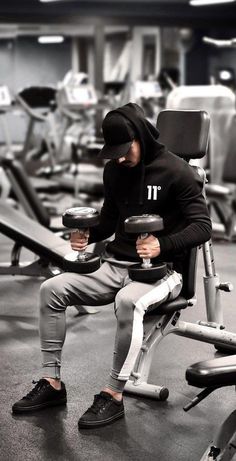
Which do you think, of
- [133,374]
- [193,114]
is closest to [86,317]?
[133,374]

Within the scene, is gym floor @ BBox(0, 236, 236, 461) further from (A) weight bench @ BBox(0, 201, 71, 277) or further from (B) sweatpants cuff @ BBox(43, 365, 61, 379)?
(A) weight bench @ BBox(0, 201, 71, 277)

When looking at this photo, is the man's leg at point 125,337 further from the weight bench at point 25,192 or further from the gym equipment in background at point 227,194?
the gym equipment in background at point 227,194

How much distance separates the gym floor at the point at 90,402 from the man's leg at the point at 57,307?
0.06 metres

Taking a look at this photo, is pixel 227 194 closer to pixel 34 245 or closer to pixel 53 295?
pixel 34 245

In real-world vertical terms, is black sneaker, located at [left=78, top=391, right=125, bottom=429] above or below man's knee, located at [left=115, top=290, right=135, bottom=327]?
below

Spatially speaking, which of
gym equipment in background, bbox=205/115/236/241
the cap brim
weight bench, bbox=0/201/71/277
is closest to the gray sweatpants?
the cap brim

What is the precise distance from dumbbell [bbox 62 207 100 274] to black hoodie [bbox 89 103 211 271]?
114mm

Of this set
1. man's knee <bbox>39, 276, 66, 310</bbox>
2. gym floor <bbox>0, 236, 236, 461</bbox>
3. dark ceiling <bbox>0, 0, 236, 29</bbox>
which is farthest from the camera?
dark ceiling <bbox>0, 0, 236, 29</bbox>

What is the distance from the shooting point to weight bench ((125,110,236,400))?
2600 mm

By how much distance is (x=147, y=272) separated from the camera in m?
2.33

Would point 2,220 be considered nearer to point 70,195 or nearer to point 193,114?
point 193,114

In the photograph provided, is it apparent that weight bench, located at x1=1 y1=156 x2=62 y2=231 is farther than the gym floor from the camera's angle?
Yes

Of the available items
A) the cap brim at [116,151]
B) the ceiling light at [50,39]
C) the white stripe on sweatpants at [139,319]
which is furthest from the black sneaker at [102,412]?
the ceiling light at [50,39]

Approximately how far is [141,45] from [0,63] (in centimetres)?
247
